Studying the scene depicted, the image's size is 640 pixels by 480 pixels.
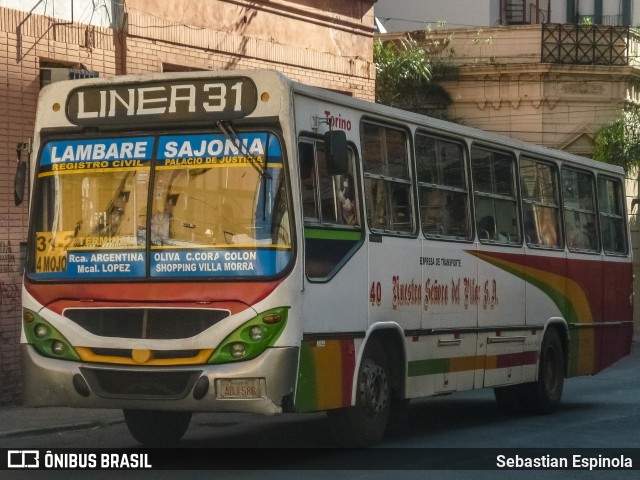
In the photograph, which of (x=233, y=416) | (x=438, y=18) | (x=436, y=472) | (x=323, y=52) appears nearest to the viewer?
(x=436, y=472)

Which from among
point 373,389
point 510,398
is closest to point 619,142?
point 510,398

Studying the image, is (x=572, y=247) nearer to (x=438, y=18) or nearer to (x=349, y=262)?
(x=349, y=262)

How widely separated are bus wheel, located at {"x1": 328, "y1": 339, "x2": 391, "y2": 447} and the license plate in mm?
1375

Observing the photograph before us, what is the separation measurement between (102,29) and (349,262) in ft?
25.2

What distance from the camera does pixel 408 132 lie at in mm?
13305

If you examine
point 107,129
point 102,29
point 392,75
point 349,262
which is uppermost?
point 392,75

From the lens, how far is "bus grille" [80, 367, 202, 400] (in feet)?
35.7

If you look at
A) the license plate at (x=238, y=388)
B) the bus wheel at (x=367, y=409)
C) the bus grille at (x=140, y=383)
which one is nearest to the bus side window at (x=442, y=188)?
the bus wheel at (x=367, y=409)

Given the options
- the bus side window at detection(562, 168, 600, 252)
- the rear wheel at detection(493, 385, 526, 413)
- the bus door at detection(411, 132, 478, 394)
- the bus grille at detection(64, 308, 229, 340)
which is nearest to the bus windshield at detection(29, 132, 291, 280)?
the bus grille at detection(64, 308, 229, 340)

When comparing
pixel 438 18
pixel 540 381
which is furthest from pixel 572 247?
pixel 438 18

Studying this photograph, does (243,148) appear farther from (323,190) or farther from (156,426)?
(156,426)

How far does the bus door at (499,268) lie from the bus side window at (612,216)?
3072 mm

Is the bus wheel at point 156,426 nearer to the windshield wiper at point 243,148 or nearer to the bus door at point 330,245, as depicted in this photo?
the bus door at point 330,245

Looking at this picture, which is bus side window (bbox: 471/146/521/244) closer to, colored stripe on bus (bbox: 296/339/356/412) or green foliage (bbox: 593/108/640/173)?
colored stripe on bus (bbox: 296/339/356/412)
